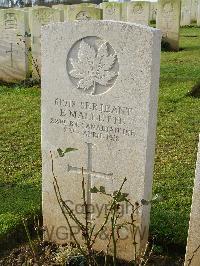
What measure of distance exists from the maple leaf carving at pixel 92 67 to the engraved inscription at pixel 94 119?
140 mm

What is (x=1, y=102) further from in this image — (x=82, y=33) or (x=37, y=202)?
(x=82, y=33)

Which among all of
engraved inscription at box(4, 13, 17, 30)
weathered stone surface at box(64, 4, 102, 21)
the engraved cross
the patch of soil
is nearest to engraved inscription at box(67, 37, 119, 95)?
the engraved cross

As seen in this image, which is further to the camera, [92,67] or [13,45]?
[13,45]

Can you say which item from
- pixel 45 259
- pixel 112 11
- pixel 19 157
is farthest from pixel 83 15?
pixel 45 259

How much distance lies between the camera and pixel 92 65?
317 cm

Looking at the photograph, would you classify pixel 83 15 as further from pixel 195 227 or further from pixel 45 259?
pixel 195 227

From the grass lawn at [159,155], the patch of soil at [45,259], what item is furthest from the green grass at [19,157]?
the patch of soil at [45,259]

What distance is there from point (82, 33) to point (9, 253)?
A: 5.68ft

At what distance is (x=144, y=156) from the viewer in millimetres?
3125

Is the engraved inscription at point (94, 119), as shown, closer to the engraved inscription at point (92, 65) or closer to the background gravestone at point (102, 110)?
the background gravestone at point (102, 110)

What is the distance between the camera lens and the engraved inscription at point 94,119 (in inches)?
123

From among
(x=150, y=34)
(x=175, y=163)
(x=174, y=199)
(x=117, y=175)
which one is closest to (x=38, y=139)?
(x=175, y=163)

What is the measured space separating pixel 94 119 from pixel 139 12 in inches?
408

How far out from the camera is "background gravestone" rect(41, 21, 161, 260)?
2973mm
